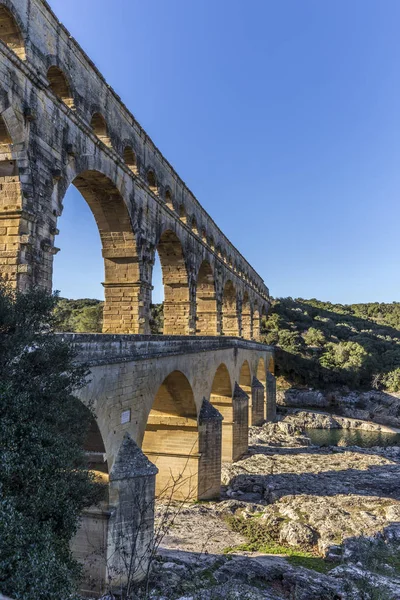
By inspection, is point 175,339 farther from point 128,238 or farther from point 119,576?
point 119,576

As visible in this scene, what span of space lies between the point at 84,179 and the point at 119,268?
2.96m

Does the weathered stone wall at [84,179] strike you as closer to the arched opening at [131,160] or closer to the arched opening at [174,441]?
the arched opening at [131,160]

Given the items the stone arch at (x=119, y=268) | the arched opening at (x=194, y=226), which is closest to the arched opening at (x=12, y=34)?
the stone arch at (x=119, y=268)

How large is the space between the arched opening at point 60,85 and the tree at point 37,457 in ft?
21.2

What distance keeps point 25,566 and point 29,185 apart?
647 centimetres

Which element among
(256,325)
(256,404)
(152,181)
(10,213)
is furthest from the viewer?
(256,325)

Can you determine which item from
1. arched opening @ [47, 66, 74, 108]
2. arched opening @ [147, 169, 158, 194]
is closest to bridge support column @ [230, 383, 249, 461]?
arched opening @ [147, 169, 158, 194]

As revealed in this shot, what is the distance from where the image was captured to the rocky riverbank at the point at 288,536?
8453 millimetres

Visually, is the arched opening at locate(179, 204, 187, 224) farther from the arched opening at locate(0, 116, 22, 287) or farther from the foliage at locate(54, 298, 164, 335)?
the foliage at locate(54, 298, 164, 335)

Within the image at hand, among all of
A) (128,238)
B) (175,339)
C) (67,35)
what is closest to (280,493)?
(175,339)

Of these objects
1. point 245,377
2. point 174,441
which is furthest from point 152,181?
point 245,377

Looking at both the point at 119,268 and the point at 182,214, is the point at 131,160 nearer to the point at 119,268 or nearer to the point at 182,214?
the point at 119,268

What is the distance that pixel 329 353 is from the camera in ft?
142

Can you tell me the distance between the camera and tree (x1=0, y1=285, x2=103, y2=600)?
3.62m
